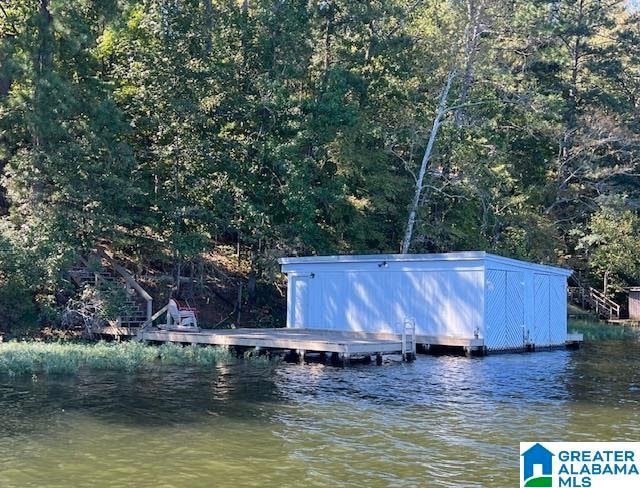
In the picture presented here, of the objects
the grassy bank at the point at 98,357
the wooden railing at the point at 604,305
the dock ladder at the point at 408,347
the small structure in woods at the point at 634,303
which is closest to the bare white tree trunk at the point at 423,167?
the dock ladder at the point at 408,347

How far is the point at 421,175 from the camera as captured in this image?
3481 cm

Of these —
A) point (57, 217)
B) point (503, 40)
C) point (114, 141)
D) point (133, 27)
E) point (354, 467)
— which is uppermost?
point (503, 40)

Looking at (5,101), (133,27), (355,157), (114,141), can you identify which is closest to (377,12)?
(355,157)

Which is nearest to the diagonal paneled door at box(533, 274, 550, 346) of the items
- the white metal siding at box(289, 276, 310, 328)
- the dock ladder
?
the dock ladder

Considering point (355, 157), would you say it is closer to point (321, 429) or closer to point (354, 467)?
point (321, 429)

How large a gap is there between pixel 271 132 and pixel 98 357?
13878 millimetres

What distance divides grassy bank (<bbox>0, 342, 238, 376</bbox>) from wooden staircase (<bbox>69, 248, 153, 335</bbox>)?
2660 mm

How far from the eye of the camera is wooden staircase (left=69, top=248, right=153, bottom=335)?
25906 mm

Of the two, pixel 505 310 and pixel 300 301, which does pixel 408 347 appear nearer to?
pixel 505 310

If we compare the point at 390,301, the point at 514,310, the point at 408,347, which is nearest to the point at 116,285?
the point at 390,301

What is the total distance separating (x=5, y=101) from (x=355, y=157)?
550 inches

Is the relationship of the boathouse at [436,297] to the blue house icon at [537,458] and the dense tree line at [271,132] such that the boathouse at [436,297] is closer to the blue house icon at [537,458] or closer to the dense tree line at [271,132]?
the dense tree line at [271,132]

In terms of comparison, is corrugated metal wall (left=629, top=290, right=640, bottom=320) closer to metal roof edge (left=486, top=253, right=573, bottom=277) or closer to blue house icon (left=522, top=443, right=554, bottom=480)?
metal roof edge (left=486, top=253, right=573, bottom=277)

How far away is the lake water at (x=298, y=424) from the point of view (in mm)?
10227
